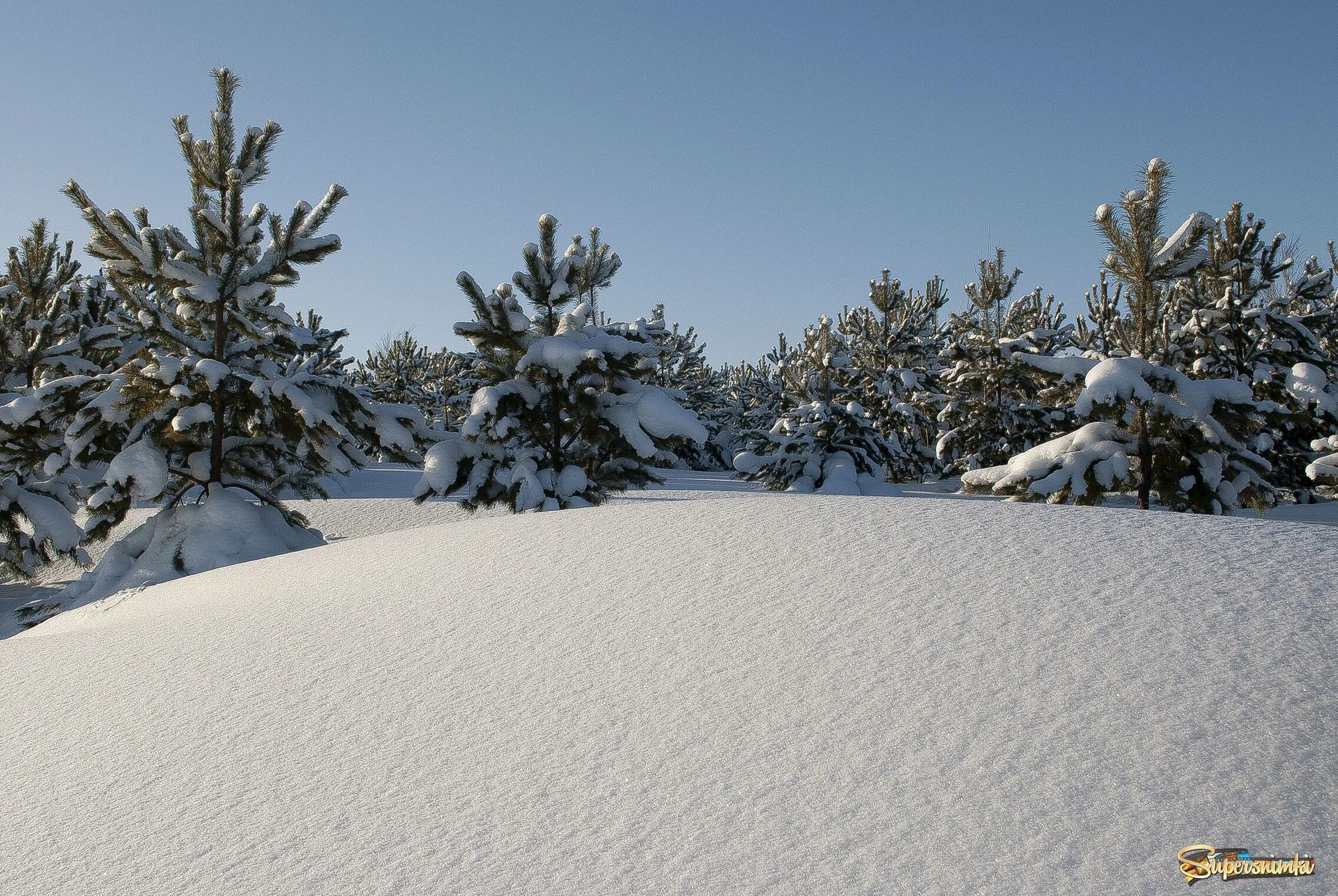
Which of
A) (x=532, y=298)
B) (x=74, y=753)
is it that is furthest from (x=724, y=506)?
(x=532, y=298)

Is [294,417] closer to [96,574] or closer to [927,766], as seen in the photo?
[96,574]

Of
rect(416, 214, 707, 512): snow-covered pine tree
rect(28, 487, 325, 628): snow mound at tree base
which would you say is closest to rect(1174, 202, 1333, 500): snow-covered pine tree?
rect(416, 214, 707, 512): snow-covered pine tree

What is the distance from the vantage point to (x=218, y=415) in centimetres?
771

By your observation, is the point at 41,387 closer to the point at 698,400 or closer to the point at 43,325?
the point at 43,325

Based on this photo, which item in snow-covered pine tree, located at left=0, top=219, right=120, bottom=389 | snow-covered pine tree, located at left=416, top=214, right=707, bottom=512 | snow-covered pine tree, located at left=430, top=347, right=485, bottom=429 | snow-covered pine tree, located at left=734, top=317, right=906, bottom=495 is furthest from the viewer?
snow-covered pine tree, located at left=430, top=347, right=485, bottom=429

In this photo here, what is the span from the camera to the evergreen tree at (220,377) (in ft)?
23.9

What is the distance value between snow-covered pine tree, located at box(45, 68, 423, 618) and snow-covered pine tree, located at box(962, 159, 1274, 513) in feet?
19.5

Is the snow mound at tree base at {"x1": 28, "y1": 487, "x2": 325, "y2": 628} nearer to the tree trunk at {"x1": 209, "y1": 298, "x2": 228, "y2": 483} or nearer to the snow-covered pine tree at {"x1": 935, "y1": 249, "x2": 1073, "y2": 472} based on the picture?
the tree trunk at {"x1": 209, "y1": 298, "x2": 228, "y2": 483}

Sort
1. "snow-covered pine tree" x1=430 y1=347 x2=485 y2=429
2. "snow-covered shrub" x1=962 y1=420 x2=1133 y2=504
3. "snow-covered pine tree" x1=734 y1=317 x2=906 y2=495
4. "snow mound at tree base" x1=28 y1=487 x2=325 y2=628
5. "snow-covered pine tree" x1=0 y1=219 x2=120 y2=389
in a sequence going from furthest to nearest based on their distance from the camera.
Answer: "snow-covered pine tree" x1=430 y1=347 x2=485 y2=429, "snow-covered pine tree" x1=734 y1=317 x2=906 y2=495, "snow-covered pine tree" x1=0 y1=219 x2=120 y2=389, "snow mound at tree base" x1=28 y1=487 x2=325 y2=628, "snow-covered shrub" x1=962 y1=420 x2=1133 y2=504

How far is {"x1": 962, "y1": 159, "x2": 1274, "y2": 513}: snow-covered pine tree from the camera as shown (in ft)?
22.3

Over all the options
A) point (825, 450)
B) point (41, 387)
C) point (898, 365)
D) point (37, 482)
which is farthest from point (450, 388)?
point (41, 387)

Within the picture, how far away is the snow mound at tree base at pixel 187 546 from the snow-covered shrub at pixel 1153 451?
20.9 feet

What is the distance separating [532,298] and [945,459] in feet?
46.9

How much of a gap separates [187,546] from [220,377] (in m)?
1.52
